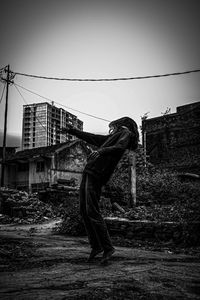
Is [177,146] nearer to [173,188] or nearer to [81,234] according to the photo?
[173,188]

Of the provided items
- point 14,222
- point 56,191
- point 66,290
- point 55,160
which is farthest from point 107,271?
point 55,160

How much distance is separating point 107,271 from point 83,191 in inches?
37.0

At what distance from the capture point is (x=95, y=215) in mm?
3020

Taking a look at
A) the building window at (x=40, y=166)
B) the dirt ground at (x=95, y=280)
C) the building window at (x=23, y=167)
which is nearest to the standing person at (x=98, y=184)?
the dirt ground at (x=95, y=280)

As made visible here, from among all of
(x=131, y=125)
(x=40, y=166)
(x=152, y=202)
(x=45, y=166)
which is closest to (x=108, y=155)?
(x=131, y=125)

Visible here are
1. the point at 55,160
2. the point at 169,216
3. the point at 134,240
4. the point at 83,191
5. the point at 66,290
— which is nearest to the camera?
the point at 66,290

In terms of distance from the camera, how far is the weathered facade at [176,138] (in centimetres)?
2112

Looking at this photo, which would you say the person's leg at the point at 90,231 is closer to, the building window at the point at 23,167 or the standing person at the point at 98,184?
the standing person at the point at 98,184

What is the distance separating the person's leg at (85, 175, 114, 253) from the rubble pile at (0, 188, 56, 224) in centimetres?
1008

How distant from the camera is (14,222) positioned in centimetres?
1272

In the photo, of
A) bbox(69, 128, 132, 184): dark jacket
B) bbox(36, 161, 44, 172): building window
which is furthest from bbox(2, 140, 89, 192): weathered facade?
bbox(69, 128, 132, 184): dark jacket

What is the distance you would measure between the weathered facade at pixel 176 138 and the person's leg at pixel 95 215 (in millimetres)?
18848

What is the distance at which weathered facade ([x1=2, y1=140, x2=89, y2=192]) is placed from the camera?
27.0 meters

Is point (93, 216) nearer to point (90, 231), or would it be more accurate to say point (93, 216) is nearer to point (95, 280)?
point (90, 231)
